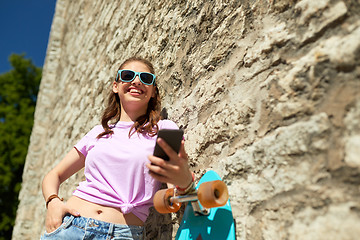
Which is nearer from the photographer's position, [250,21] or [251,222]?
[251,222]

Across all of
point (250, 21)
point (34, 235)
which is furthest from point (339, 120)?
point (34, 235)

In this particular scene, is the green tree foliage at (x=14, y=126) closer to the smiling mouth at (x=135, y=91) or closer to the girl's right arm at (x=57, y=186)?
the girl's right arm at (x=57, y=186)

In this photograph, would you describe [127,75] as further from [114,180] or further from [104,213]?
[104,213]

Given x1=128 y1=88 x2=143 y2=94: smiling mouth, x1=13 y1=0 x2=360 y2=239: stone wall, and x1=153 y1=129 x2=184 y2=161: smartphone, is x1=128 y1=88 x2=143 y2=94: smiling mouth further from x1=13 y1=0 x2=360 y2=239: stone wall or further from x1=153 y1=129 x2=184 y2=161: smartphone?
x1=153 y1=129 x2=184 y2=161: smartphone

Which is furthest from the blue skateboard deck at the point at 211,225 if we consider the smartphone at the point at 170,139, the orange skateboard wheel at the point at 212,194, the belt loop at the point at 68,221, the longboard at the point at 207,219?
the belt loop at the point at 68,221

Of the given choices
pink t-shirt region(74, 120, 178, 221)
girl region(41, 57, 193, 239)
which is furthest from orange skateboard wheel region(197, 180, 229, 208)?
pink t-shirt region(74, 120, 178, 221)

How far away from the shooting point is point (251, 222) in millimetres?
1138

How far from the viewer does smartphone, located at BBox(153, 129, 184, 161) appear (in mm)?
1016

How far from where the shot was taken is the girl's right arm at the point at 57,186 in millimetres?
1508

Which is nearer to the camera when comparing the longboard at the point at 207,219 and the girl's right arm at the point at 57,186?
the longboard at the point at 207,219

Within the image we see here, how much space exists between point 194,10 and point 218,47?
1.46ft

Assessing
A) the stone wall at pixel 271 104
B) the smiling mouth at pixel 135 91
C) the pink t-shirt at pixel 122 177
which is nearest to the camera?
the stone wall at pixel 271 104

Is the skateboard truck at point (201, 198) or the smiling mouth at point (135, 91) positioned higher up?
the smiling mouth at point (135, 91)

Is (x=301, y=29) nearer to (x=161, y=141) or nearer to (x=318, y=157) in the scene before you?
(x=318, y=157)
